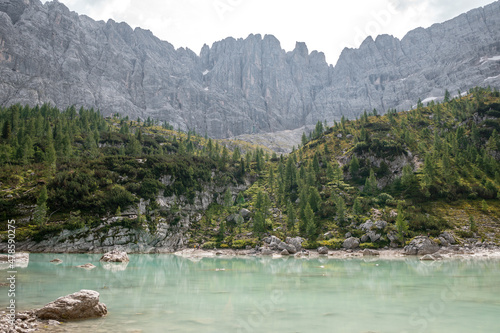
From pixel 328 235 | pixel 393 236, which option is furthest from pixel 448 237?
pixel 328 235

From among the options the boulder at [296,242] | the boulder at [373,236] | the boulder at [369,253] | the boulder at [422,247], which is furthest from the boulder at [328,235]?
the boulder at [422,247]

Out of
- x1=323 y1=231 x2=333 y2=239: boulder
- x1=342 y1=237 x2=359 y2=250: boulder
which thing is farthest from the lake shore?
x1=323 y1=231 x2=333 y2=239: boulder

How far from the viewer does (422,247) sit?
69.9 metres

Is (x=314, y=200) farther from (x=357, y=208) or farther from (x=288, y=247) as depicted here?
(x=288, y=247)

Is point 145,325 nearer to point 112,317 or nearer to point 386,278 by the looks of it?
point 112,317

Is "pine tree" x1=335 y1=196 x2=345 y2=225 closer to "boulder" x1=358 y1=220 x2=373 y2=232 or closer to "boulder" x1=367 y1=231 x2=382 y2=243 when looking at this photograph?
"boulder" x1=358 y1=220 x2=373 y2=232

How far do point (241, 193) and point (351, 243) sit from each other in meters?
57.4

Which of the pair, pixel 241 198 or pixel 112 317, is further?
pixel 241 198

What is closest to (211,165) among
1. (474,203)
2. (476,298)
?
(474,203)

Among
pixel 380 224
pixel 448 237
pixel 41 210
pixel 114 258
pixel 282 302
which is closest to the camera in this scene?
pixel 282 302

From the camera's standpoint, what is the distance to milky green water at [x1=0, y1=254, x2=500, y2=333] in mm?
16141

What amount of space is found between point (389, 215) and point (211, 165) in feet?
253

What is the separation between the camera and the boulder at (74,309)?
17.2 meters

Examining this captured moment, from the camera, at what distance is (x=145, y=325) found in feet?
52.7
